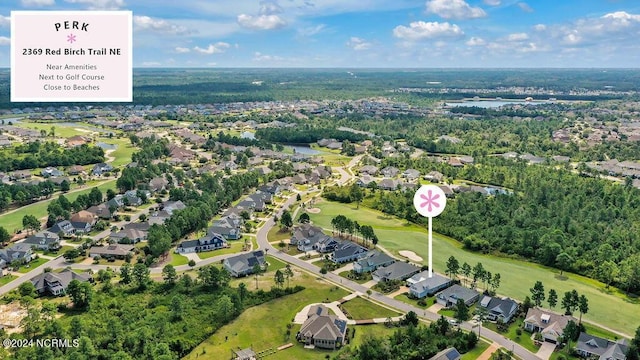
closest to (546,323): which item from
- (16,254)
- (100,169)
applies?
(16,254)

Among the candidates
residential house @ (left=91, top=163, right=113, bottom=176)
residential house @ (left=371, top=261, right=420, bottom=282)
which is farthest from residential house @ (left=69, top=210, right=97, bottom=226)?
residential house @ (left=371, top=261, right=420, bottom=282)

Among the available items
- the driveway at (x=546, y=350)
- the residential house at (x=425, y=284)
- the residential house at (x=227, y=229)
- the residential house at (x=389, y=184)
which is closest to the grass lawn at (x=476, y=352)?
the driveway at (x=546, y=350)

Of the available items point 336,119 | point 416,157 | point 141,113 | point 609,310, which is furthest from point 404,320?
point 141,113

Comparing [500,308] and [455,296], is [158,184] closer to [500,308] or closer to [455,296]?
[455,296]

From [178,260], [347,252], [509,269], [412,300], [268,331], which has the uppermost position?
[347,252]

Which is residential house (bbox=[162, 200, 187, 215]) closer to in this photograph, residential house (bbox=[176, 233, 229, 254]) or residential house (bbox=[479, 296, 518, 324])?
residential house (bbox=[176, 233, 229, 254])

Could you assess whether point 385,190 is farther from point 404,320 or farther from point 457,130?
point 457,130

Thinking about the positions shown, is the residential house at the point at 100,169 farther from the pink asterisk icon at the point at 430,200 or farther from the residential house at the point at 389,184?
the pink asterisk icon at the point at 430,200

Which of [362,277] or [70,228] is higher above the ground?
[70,228]
